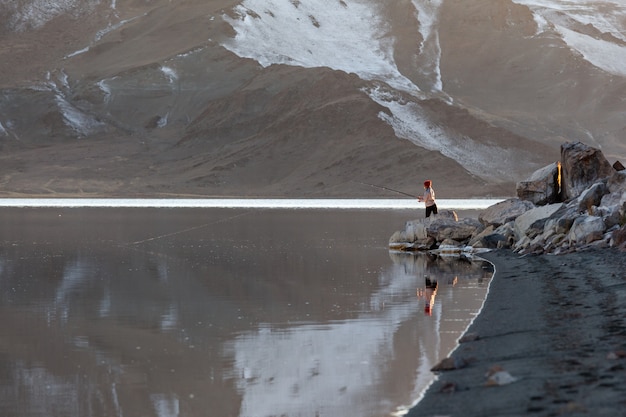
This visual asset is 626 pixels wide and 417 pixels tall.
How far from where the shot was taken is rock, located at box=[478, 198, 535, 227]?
1139 inches

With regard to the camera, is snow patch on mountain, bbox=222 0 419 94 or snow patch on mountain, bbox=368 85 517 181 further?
snow patch on mountain, bbox=222 0 419 94

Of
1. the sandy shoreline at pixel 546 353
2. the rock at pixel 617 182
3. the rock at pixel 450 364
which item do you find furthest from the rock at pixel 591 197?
the rock at pixel 450 364

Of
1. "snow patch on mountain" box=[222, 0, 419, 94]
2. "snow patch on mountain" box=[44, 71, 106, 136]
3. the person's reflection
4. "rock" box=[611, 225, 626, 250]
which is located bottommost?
the person's reflection

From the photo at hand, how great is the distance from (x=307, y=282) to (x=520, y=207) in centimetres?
1047

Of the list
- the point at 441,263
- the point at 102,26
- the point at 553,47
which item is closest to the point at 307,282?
the point at 441,263

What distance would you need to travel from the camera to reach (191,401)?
10008 mm

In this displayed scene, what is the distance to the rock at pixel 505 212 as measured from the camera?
1139 inches

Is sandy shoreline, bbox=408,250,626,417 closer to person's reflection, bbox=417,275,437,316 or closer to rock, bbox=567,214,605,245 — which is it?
person's reflection, bbox=417,275,437,316

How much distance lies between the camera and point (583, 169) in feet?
93.9

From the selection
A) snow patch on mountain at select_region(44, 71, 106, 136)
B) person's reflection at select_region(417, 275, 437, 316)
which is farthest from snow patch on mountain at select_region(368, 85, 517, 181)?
person's reflection at select_region(417, 275, 437, 316)

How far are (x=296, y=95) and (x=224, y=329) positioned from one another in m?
109

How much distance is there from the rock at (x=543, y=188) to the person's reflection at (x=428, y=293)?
9980 mm

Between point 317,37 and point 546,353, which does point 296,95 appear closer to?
point 317,37

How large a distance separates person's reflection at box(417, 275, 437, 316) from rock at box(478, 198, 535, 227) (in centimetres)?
848
